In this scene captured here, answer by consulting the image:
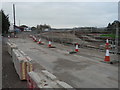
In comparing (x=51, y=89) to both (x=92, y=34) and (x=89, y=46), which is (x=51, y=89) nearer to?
(x=89, y=46)

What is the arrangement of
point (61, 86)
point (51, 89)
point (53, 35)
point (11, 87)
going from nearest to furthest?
point (51, 89)
point (61, 86)
point (11, 87)
point (53, 35)

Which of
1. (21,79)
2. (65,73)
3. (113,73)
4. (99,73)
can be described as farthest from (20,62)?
(113,73)

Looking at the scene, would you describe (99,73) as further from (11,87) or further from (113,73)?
(11,87)

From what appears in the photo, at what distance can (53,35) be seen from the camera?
2409 centimetres

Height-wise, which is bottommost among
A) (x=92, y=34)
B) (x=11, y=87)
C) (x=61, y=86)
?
(x=11, y=87)

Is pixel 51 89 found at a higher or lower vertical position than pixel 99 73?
higher

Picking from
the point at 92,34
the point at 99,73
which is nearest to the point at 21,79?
the point at 99,73

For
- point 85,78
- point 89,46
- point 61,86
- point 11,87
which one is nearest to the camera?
point 61,86

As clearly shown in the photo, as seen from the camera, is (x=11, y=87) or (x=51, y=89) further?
(x=11, y=87)

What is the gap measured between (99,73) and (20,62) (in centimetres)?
→ 369

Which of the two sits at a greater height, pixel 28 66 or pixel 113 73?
pixel 28 66

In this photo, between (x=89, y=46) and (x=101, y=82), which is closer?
(x=101, y=82)

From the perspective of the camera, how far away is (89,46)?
49.5 feet

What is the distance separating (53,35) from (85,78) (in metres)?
19.0
